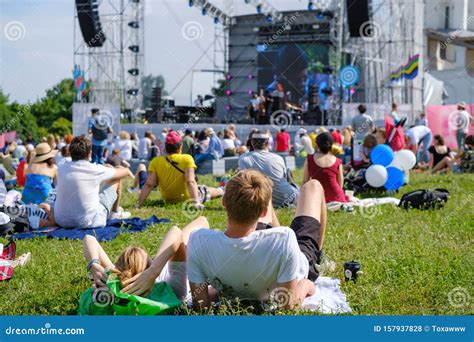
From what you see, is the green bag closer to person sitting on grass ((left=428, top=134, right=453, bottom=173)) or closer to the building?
person sitting on grass ((left=428, top=134, right=453, bottom=173))

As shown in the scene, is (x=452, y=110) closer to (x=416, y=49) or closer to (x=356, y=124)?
(x=356, y=124)

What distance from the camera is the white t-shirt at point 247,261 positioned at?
150 inches

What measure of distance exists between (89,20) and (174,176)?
16242mm

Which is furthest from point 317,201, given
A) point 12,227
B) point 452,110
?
point 452,110

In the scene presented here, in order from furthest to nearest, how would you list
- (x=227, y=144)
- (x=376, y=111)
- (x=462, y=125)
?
1. (x=376, y=111)
2. (x=227, y=144)
3. (x=462, y=125)

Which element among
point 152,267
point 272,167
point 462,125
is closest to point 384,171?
point 272,167

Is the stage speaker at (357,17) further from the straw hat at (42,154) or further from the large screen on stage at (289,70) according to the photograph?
the straw hat at (42,154)

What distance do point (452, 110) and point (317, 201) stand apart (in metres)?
15.2

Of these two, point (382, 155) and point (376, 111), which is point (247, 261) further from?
point (376, 111)

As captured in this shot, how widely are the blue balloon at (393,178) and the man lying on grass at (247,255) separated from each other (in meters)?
6.16

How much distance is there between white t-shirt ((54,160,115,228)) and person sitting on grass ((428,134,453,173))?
8571 mm

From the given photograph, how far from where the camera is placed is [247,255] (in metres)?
3.85

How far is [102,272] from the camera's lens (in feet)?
13.4

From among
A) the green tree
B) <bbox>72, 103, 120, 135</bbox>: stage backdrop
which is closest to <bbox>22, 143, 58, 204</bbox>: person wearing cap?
<bbox>72, 103, 120, 135</bbox>: stage backdrop
